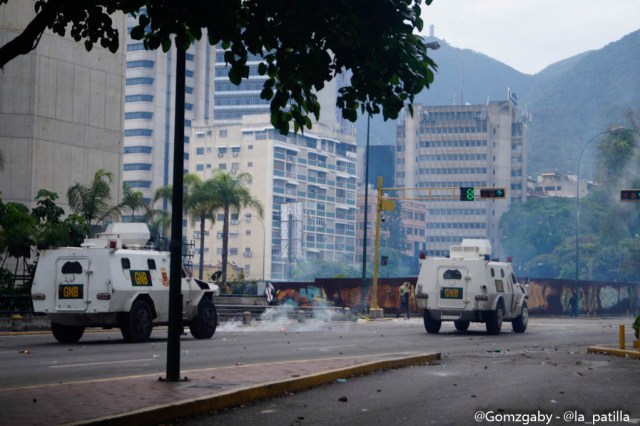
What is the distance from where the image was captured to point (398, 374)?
15.9 metres

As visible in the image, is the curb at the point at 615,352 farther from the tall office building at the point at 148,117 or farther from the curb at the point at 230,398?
the tall office building at the point at 148,117

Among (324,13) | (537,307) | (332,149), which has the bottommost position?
(537,307)

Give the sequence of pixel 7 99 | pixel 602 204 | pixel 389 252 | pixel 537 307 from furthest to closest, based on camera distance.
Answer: pixel 389 252 → pixel 602 204 → pixel 537 307 → pixel 7 99

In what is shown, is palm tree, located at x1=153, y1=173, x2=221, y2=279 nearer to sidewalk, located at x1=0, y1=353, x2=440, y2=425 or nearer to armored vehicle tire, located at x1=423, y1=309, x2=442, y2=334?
armored vehicle tire, located at x1=423, y1=309, x2=442, y2=334

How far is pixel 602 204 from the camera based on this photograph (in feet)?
478

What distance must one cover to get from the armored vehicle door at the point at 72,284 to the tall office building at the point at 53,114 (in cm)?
3521

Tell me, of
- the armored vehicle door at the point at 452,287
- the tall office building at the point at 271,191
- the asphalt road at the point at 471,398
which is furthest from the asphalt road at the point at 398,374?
the tall office building at the point at 271,191

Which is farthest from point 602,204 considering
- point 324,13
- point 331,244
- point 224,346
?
point 324,13

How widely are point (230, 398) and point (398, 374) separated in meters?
4.85

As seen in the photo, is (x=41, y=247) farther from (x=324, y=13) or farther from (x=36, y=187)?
(x=36, y=187)

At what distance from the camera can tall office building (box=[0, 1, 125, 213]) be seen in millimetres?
58344

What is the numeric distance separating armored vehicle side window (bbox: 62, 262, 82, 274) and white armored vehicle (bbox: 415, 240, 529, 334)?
11.4 m

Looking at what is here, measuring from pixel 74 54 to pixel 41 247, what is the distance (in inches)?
1539

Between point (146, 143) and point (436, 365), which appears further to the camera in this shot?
point (146, 143)
